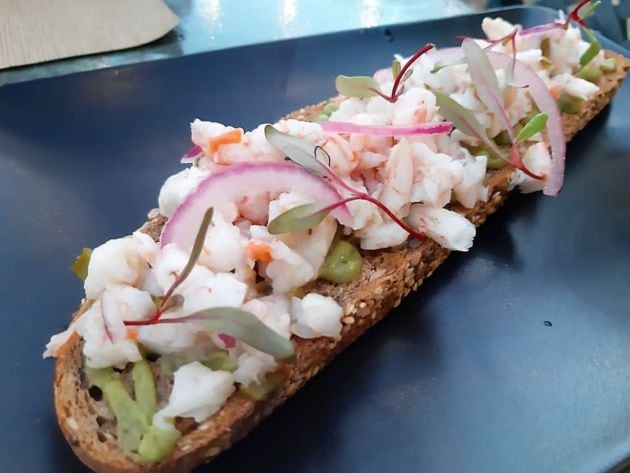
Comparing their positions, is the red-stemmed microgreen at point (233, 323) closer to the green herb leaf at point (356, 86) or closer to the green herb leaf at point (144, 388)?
the green herb leaf at point (144, 388)

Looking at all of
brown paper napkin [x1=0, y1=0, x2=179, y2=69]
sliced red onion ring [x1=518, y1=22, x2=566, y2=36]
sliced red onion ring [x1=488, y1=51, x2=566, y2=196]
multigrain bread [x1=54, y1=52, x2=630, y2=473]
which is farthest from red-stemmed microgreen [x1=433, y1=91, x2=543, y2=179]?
brown paper napkin [x1=0, y1=0, x2=179, y2=69]

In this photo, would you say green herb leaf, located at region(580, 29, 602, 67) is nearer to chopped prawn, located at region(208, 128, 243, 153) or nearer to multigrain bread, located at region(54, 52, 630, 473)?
multigrain bread, located at region(54, 52, 630, 473)

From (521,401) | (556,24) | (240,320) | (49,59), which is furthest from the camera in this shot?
(49,59)

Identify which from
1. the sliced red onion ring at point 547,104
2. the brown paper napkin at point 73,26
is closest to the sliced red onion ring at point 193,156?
the sliced red onion ring at point 547,104

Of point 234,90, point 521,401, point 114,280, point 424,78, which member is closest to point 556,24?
point 424,78

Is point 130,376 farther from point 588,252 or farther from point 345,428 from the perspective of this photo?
point 588,252
